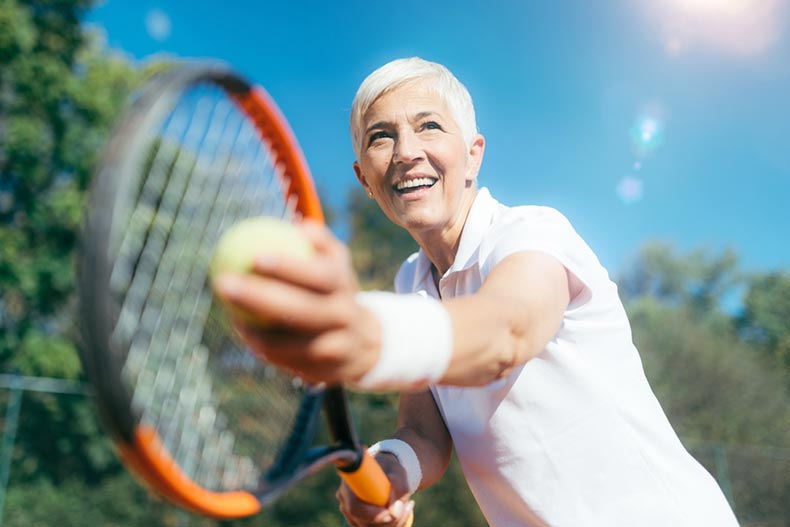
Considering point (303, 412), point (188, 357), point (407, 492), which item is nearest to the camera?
point (188, 357)

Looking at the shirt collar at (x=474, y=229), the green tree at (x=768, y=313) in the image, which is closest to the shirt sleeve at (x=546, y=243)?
the shirt collar at (x=474, y=229)

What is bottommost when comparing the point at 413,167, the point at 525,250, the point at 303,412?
the point at 303,412

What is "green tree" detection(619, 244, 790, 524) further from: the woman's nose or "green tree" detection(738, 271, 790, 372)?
the woman's nose

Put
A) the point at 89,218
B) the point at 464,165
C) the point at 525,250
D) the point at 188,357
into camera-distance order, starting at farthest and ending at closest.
Result: 1. the point at 464,165
2. the point at 188,357
3. the point at 525,250
4. the point at 89,218

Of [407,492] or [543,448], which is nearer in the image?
[543,448]

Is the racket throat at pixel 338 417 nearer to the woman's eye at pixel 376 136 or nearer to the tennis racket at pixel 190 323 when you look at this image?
the tennis racket at pixel 190 323

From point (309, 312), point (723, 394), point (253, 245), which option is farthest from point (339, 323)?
point (723, 394)

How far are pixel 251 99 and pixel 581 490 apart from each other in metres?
1.11

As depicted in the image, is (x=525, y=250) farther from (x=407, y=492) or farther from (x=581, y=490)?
(x=407, y=492)

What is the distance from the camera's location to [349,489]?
1.71 metres

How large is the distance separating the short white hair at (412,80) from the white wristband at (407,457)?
79cm

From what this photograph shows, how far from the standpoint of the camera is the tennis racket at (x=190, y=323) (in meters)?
0.97

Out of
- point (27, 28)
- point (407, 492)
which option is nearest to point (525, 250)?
point (407, 492)

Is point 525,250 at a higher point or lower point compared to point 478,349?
higher
